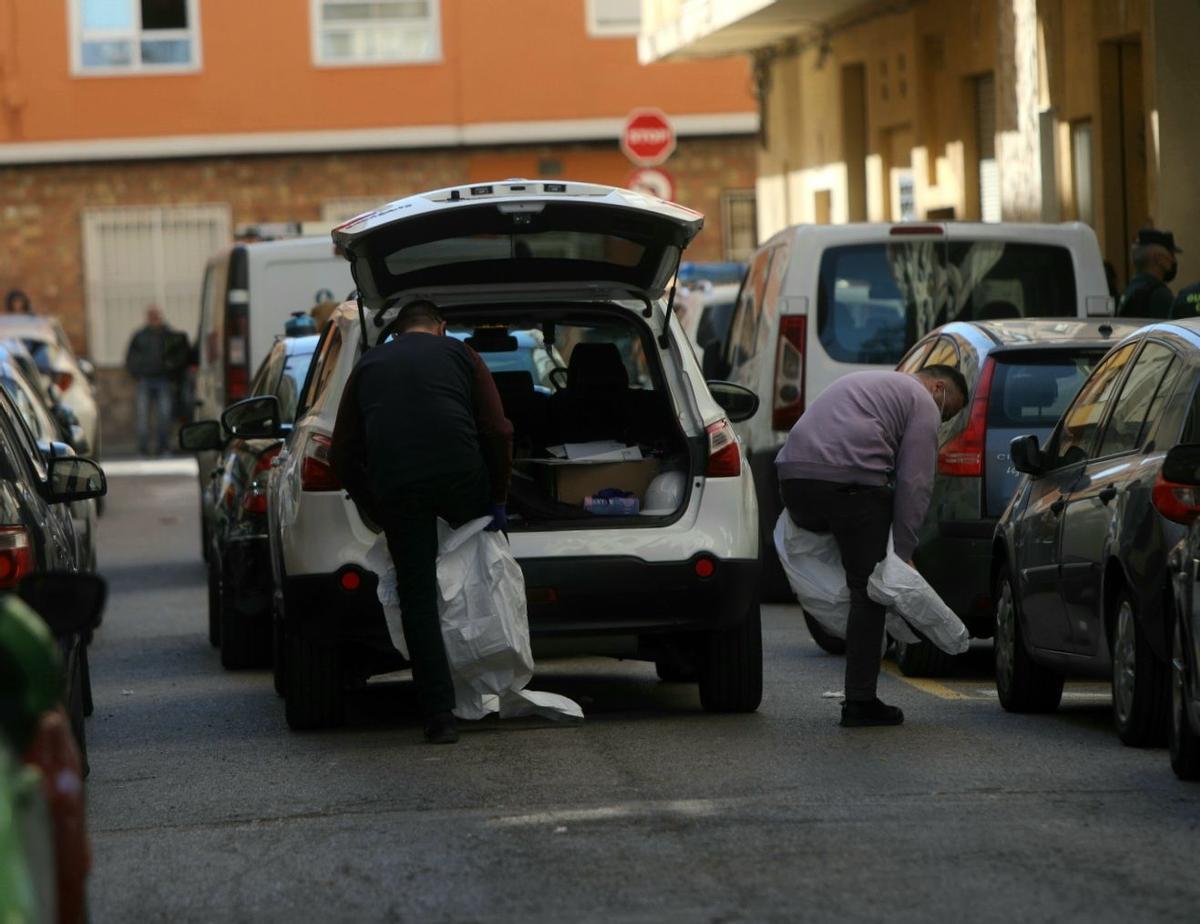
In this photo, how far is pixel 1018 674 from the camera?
34.6ft

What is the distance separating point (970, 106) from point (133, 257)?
1792 cm

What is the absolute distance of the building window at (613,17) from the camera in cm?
4022

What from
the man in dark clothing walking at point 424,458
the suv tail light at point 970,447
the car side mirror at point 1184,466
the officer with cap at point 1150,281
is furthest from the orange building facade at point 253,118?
the car side mirror at point 1184,466

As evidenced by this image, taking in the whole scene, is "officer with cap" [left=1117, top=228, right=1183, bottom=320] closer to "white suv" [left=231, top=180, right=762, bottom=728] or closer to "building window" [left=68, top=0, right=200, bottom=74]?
"white suv" [left=231, top=180, right=762, bottom=728]

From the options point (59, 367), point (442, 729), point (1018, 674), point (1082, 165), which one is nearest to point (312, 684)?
point (442, 729)

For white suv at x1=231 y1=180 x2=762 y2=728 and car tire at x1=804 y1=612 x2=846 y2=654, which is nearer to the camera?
white suv at x1=231 y1=180 x2=762 y2=728

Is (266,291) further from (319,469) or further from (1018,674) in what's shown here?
(1018,674)

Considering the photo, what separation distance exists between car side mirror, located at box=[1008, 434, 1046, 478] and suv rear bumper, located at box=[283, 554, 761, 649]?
129 centimetres

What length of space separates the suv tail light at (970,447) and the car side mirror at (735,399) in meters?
0.83

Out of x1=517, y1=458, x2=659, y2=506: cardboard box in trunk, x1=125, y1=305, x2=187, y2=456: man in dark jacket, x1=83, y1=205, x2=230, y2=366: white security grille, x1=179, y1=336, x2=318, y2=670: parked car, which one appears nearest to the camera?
x1=517, y1=458, x2=659, y2=506: cardboard box in trunk

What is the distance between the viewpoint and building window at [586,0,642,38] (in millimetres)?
40219

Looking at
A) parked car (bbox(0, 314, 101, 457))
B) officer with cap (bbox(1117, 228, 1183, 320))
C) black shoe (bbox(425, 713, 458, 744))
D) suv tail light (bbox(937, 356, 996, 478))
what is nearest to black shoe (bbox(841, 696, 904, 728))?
black shoe (bbox(425, 713, 458, 744))

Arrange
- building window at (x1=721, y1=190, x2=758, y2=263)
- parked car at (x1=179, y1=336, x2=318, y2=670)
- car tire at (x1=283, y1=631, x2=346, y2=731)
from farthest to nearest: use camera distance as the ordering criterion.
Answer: building window at (x1=721, y1=190, x2=758, y2=263) → parked car at (x1=179, y1=336, x2=318, y2=670) → car tire at (x1=283, y1=631, x2=346, y2=731)

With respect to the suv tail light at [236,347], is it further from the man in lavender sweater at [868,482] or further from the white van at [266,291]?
the man in lavender sweater at [868,482]
